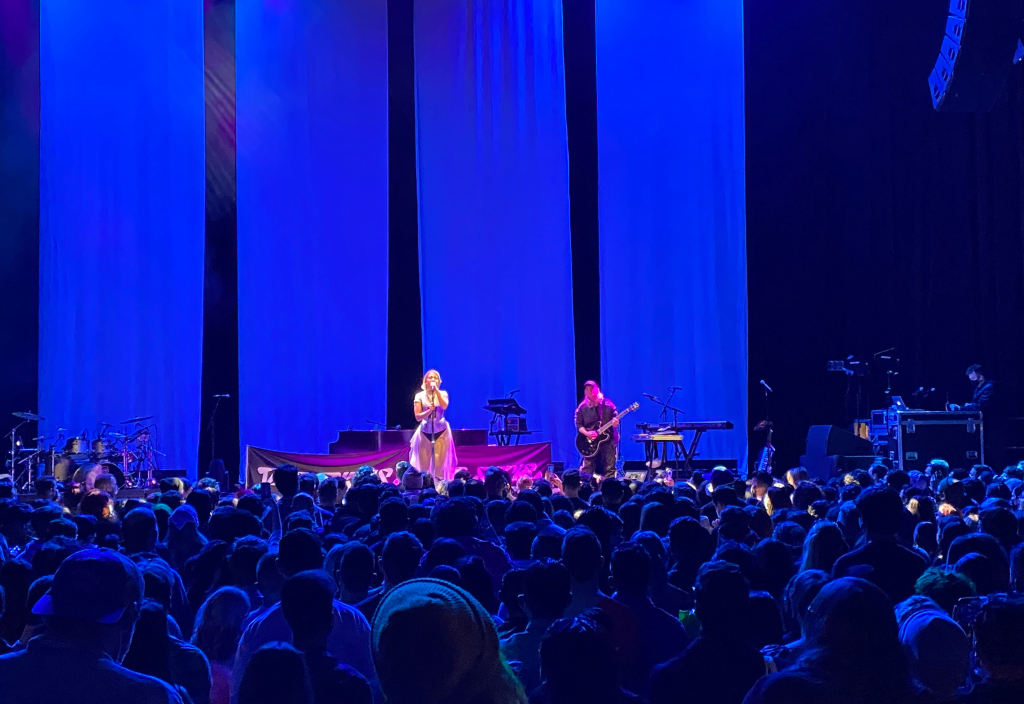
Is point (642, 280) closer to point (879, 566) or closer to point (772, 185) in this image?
point (772, 185)

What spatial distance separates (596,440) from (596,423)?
24cm

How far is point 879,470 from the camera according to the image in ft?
27.6

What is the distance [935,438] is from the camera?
12734 mm

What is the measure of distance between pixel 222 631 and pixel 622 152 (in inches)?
519

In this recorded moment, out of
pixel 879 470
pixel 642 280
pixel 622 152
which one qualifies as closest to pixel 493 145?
pixel 622 152

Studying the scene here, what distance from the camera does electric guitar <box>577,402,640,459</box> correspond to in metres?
14.6

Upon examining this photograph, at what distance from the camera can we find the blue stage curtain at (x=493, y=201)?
15969mm

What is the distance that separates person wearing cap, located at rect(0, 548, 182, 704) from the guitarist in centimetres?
1247

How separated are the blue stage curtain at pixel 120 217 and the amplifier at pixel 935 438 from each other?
31.7ft

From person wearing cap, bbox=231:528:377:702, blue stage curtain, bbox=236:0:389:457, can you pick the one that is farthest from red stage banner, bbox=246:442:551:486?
person wearing cap, bbox=231:528:377:702

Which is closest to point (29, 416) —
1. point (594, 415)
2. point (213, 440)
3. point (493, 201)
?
point (213, 440)

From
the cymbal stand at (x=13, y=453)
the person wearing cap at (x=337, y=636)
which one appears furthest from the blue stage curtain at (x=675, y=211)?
the person wearing cap at (x=337, y=636)

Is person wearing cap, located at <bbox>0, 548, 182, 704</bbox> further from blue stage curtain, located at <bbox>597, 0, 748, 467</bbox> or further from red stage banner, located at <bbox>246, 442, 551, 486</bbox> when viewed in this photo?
blue stage curtain, located at <bbox>597, 0, 748, 467</bbox>

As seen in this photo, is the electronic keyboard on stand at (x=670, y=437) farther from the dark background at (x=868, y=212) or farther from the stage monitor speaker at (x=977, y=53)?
the stage monitor speaker at (x=977, y=53)
